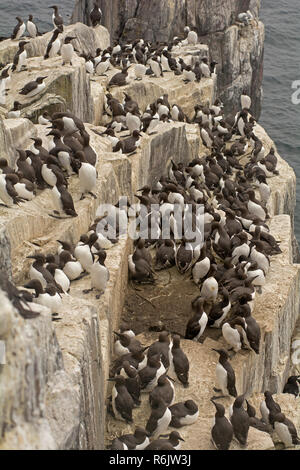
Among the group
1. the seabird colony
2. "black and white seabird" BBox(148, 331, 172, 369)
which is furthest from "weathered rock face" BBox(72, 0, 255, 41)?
"black and white seabird" BBox(148, 331, 172, 369)

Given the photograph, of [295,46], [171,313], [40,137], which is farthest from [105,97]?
[295,46]

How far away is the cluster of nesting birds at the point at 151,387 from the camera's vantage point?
862cm

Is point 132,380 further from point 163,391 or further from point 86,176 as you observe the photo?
point 86,176

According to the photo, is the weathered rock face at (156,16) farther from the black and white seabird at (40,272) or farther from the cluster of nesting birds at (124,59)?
the black and white seabird at (40,272)

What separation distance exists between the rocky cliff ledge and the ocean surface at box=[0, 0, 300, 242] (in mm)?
2805

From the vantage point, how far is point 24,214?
431 inches

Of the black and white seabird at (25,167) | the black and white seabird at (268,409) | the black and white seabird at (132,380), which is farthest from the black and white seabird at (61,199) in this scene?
the black and white seabird at (268,409)

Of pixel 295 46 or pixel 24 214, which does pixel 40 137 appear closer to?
pixel 24 214

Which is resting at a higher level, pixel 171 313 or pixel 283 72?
pixel 171 313

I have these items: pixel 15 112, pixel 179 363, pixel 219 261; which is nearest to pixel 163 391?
pixel 179 363

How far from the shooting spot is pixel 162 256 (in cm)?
1335

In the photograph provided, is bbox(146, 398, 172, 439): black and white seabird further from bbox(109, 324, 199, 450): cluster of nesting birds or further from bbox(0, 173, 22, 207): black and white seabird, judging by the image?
bbox(0, 173, 22, 207): black and white seabird

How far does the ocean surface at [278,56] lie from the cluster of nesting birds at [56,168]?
1906 centimetres
